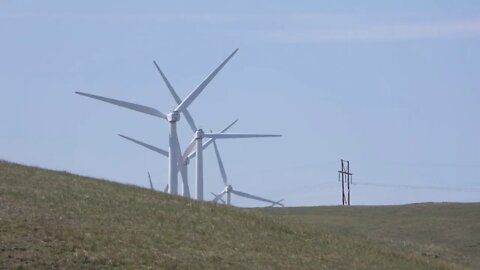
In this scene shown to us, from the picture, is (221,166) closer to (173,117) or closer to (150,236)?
(173,117)

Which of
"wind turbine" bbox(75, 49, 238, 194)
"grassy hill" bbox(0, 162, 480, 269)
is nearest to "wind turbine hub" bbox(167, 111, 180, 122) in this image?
"wind turbine" bbox(75, 49, 238, 194)

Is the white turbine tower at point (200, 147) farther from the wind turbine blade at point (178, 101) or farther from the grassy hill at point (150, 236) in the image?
the grassy hill at point (150, 236)

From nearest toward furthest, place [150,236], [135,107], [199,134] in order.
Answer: [150,236]
[135,107]
[199,134]

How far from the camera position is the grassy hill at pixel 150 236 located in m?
22.3

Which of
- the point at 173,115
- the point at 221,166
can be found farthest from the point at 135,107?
the point at 221,166

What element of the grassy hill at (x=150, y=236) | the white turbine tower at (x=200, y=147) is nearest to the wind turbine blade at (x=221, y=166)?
the white turbine tower at (x=200, y=147)

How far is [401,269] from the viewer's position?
29.2 metres

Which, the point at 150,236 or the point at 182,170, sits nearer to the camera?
the point at 150,236

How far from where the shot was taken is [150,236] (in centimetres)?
2569

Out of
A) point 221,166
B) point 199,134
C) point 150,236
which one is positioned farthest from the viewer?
point 221,166

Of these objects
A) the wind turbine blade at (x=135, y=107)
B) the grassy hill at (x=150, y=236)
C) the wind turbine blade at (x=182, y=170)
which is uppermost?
the wind turbine blade at (x=135, y=107)

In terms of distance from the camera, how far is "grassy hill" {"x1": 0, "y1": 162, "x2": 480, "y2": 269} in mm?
22297

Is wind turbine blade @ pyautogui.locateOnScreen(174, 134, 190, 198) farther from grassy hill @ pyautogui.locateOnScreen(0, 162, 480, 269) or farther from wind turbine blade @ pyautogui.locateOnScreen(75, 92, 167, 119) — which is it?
grassy hill @ pyautogui.locateOnScreen(0, 162, 480, 269)

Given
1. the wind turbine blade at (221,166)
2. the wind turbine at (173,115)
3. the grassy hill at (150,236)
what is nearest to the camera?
the grassy hill at (150,236)
